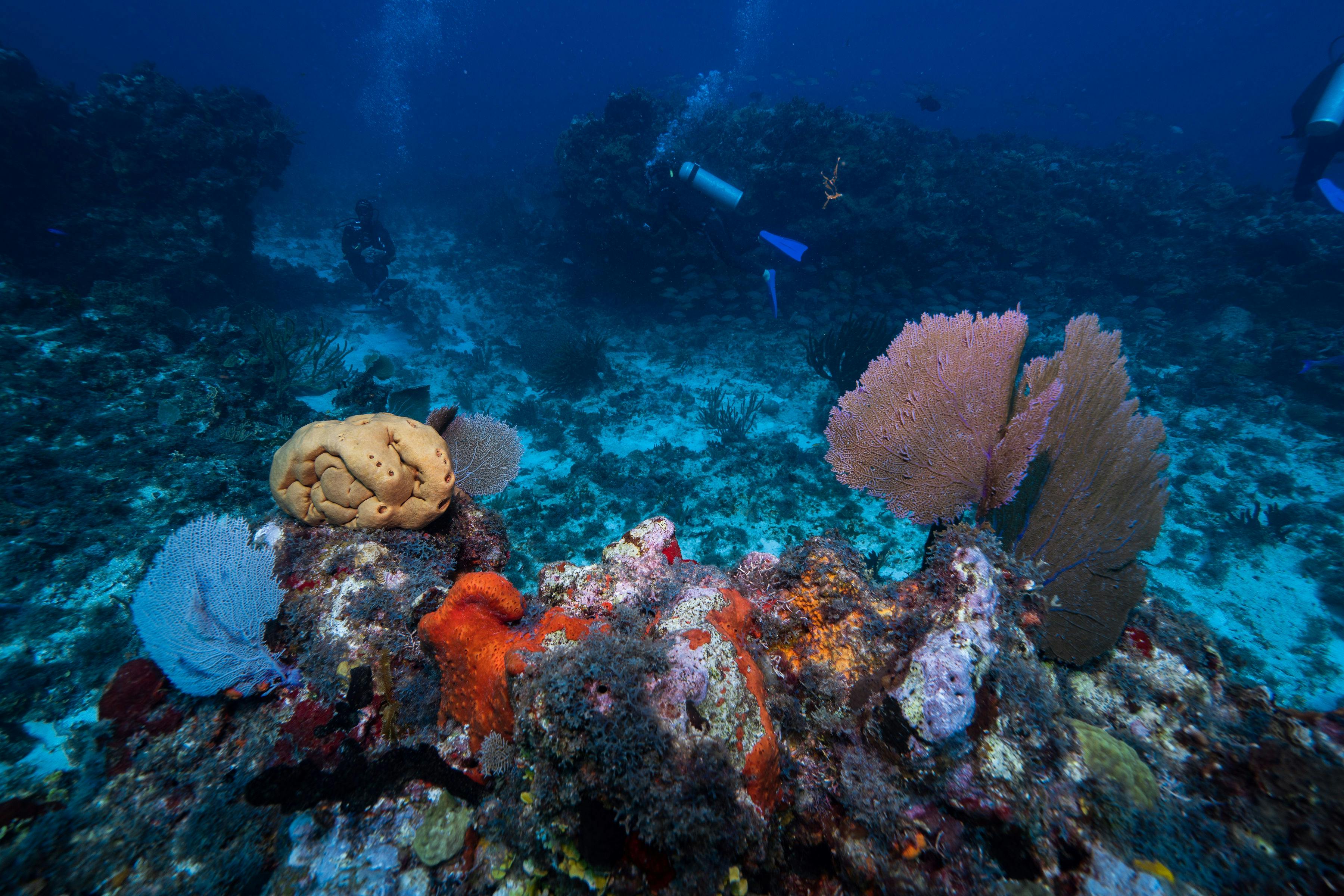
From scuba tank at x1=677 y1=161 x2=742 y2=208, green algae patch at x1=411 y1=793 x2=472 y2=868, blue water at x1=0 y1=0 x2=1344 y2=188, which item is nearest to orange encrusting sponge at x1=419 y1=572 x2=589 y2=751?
green algae patch at x1=411 y1=793 x2=472 y2=868

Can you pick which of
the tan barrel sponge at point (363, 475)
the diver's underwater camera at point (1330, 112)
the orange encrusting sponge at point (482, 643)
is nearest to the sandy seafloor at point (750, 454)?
the tan barrel sponge at point (363, 475)

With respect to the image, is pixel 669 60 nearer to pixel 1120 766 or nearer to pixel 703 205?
pixel 703 205

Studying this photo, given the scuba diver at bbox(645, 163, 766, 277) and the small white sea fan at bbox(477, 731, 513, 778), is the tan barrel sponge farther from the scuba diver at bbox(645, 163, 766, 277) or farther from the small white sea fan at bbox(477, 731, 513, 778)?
the scuba diver at bbox(645, 163, 766, 277)

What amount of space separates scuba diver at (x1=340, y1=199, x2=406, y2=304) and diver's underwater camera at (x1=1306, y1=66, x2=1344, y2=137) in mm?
21706

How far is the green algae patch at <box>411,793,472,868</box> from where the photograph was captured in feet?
6.39

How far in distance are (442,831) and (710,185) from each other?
11773 millimetres

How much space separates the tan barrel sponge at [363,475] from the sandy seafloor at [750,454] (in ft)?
10.00

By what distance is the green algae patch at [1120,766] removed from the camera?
1944mm

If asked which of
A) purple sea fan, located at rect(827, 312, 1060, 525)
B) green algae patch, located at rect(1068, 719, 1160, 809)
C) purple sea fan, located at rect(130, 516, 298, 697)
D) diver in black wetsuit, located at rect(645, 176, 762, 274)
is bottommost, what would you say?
purple sea fan, located at rect(130, 516, 298, 697)

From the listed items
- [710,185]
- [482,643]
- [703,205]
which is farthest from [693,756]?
[703,205]

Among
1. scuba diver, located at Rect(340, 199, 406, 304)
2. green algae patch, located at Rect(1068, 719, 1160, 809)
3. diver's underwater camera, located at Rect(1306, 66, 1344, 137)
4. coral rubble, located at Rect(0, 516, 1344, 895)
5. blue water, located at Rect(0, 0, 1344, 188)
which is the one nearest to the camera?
coral rubble, located at Rect(0, 516, 1344, 895)

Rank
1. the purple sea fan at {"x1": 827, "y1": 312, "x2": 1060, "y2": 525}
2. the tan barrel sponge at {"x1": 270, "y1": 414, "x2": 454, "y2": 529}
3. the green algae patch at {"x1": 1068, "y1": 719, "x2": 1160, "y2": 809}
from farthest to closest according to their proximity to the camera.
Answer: the purple sea fan at {"x1": 827, "y1": 312, "x2": 1060, "y2": 525}, the tan barrel sponge at {"x1": 270, "y1": 414, "x2": 454, "y2": 529}, the green algae patch at {"x1": 1068, "y1": 719, "x2": 1160, "y2": 809}

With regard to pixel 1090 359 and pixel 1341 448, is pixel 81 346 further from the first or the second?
pixel 1341 448

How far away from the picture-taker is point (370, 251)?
12492 mm
